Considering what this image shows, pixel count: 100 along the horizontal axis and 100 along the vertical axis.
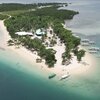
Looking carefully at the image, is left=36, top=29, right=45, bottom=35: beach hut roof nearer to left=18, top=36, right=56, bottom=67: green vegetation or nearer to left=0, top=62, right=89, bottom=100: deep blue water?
left=18, top=36, right=56, bottom=67: green vegetation

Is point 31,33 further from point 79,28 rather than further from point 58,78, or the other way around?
point 58,78

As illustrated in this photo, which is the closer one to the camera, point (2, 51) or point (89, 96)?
point (89, 96)

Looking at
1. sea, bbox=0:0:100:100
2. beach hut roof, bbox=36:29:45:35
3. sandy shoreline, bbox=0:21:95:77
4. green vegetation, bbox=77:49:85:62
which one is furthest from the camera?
beach hut roof, bbox=36:29:45:35

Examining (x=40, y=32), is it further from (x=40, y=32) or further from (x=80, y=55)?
(x=80, y=55)

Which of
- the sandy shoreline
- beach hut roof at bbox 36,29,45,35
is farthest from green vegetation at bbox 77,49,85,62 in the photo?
beach hut roof at bbox 36,29,45,35

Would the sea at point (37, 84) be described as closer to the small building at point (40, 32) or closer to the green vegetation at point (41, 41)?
the green vegetation at point (41, 41)

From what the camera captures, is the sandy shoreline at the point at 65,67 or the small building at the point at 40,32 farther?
the small building at the point at 40,32

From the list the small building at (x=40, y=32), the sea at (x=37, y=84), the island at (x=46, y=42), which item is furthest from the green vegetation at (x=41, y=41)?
Result: the sea at (x=37, y=84)

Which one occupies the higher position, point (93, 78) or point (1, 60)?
point (1, 60)

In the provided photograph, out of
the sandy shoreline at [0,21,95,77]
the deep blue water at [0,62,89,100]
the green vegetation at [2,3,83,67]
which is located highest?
the green vegetation at [2,3,83,67]

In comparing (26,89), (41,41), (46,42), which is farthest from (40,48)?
(26,89)

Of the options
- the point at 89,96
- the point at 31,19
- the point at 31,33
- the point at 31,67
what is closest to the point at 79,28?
the point at 31,19
